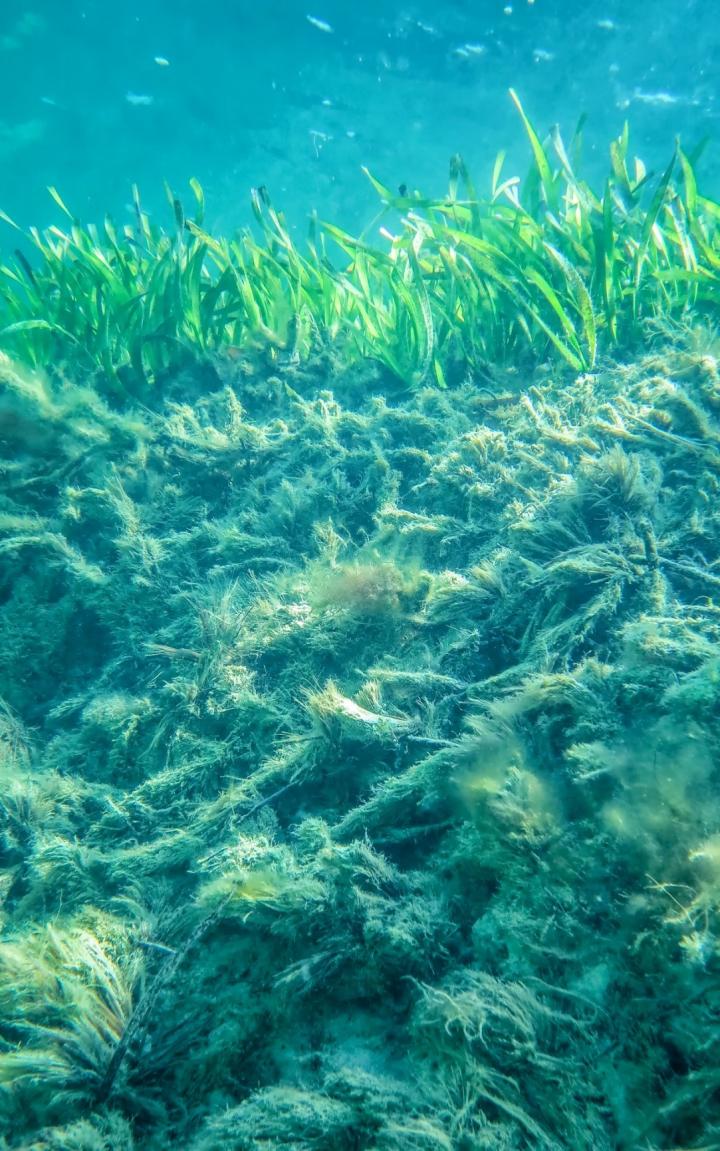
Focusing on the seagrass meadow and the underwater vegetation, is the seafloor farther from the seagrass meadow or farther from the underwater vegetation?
the underwater vegetation

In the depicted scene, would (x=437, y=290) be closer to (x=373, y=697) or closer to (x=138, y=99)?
(x=373, y=697)

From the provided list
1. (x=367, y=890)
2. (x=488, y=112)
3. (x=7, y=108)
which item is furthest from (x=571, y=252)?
(x=7, y=108)

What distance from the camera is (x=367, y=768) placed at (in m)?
2.06

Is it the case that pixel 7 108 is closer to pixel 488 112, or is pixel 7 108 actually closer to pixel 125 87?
pixel 125 87

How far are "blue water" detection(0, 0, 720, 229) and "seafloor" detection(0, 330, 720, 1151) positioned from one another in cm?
2050

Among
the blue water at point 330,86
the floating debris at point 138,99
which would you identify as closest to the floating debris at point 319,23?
the blue water at point 330,86

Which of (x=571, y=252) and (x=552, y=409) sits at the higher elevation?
(x=571, y=252)

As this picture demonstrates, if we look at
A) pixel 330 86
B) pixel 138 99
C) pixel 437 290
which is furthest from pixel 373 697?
pixel 138 99

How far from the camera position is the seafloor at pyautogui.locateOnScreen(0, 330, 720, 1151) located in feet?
4.20

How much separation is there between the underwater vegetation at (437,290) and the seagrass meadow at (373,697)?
0.04 metres

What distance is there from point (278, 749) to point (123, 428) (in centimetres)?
237

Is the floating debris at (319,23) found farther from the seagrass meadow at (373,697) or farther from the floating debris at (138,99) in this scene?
the seagrass meadow at (373,697)

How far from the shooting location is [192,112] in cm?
3127

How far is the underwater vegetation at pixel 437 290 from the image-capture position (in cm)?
324
